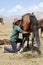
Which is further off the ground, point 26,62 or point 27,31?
point 27,31

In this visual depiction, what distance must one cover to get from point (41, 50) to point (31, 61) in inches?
72.4

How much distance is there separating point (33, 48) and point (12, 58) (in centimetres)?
127

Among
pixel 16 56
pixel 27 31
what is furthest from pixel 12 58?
pixel 27 31

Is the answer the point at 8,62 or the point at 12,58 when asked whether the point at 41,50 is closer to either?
the point at 12,58

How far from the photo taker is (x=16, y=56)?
9773 mm

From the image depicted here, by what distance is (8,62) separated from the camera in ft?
28.5

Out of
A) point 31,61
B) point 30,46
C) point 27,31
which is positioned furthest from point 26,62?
point 30,46

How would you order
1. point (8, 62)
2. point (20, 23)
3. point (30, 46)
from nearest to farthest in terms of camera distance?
point (8, 62)
point (20, 23)
point (30, 46)

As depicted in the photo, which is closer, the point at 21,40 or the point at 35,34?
the point at 35,34

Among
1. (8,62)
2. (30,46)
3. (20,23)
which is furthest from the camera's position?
(30,46)

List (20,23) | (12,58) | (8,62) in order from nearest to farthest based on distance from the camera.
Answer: (8,62) < (12,58) < (20,23)

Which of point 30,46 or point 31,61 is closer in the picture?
point 31,61

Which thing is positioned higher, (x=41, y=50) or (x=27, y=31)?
(x=27, y=31)

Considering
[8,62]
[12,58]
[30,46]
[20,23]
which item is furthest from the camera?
[30,46]
